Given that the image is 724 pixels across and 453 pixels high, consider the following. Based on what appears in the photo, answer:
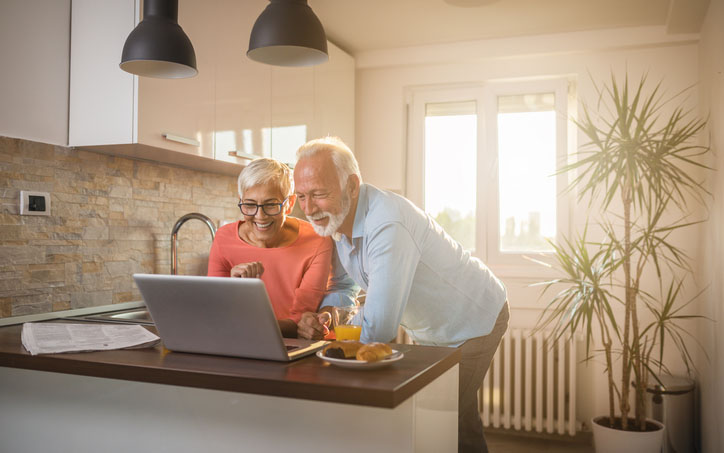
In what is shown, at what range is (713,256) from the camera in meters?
2.96

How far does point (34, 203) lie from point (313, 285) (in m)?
→ 1.03

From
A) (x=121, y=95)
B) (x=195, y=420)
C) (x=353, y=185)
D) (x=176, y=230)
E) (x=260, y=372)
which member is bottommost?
(x=195, y=420)

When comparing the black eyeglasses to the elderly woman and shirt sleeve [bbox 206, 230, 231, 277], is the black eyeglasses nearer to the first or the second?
the elderly woman

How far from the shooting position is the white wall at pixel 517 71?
12.0ft

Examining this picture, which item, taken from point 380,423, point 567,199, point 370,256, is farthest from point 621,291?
point 380,423

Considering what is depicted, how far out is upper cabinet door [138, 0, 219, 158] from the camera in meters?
2.18

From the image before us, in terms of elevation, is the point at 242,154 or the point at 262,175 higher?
the point at 242,154

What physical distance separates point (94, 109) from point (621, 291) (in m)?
3.09

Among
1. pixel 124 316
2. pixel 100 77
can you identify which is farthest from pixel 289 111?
pixel 124 316

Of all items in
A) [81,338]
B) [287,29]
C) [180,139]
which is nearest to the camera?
[81,338]

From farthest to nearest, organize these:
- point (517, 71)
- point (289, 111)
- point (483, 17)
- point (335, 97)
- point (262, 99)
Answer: point (517, 71), point (335, 97), point (483, 17), point (289, 111), point (262, 99)

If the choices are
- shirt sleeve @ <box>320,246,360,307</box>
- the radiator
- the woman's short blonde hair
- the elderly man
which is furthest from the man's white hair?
the radiator

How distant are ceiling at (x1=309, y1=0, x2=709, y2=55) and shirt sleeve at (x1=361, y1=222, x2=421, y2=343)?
2.00m

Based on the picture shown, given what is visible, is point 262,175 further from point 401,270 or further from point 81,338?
point 81,338
